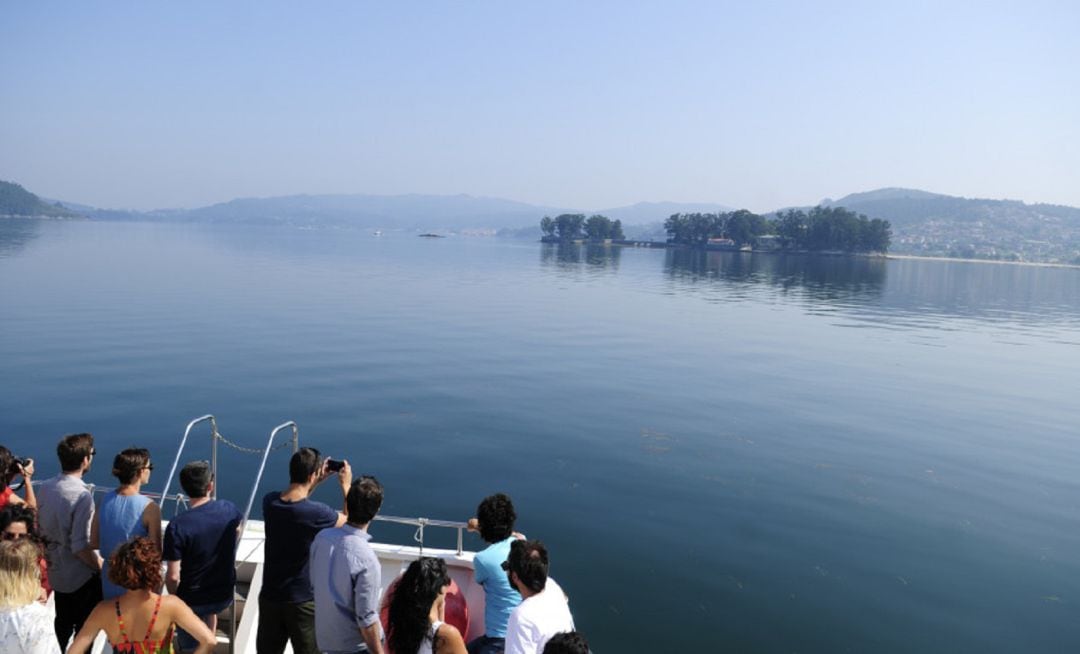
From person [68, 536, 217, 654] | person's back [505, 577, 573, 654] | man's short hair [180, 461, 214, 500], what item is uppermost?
man's short hair [180, 461, 214, 500]

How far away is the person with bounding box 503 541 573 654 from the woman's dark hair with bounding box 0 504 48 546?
325cm

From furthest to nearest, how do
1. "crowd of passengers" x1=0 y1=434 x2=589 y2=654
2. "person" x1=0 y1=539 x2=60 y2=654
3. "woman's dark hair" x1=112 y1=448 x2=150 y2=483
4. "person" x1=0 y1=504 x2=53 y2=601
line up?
"woman's dark hair" x1=112 y1=448 x2=150 y2=483, "person" x1=0 y1=504 x2=53 y2=601, "crowd of passengers" x1=0 y1=434 x2=589 y2=654, "person" x1=0 y1=539 x2=60 y2=654

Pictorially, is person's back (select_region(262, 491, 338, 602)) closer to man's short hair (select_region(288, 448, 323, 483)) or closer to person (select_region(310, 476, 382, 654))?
man's short hair (select_region(288, 448, 323, 483))

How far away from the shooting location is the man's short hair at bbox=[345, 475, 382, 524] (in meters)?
5.07

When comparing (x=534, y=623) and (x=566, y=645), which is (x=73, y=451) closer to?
(x=534, y=623)

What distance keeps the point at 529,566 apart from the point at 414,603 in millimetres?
815

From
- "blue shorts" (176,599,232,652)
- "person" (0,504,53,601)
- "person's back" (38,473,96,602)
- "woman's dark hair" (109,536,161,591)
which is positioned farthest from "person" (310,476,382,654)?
"person's back" (38,473,96,602)

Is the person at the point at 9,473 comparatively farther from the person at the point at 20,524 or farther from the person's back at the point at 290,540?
the person's back at the point at 290,540

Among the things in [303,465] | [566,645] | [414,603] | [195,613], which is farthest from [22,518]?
[566,645]

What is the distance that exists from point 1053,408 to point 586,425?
15725 millimetres

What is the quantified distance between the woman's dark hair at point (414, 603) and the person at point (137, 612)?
1.21 metres

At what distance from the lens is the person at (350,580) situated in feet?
16.7

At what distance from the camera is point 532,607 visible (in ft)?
16.7

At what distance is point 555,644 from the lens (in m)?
3.95
